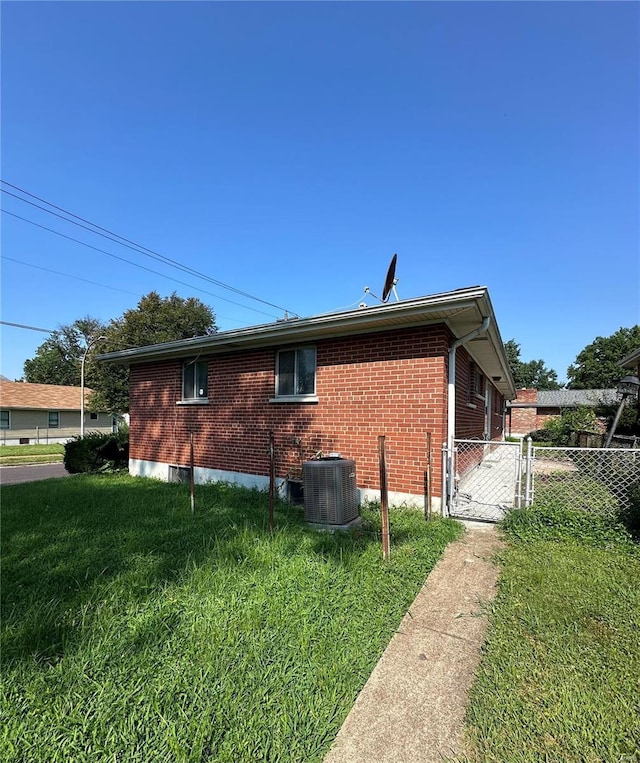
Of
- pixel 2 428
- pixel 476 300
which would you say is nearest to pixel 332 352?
pixel 476 300

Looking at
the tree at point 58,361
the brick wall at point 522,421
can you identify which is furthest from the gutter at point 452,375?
the tree at point 58,361

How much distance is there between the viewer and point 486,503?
Result: 623 centimetres

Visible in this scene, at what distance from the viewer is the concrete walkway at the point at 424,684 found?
6.03 ft

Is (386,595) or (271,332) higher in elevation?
(271,332)

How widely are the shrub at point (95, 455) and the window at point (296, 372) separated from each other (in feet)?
22.7

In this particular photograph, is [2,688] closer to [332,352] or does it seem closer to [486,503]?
[332,352]

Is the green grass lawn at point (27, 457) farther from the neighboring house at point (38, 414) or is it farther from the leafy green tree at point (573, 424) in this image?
the leafy green tree at point (573, 424)

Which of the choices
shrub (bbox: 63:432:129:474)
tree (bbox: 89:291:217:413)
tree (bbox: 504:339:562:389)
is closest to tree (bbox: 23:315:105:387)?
tree (bbox: 89:291:217:413)

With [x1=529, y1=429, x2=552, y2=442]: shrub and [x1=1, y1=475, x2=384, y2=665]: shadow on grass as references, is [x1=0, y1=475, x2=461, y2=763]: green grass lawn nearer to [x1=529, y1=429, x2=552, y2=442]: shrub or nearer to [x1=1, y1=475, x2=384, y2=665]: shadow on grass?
[x1=1, y1=475, x2=384, y2=665]: shadow on grass

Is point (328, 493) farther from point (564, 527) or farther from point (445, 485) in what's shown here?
point (564, 527)

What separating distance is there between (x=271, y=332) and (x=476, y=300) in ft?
11.1

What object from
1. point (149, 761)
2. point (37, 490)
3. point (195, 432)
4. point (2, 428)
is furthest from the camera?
point (2, 428)

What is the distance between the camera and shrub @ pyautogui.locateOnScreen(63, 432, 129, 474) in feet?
36.7

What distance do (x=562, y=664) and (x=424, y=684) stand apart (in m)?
0.88
